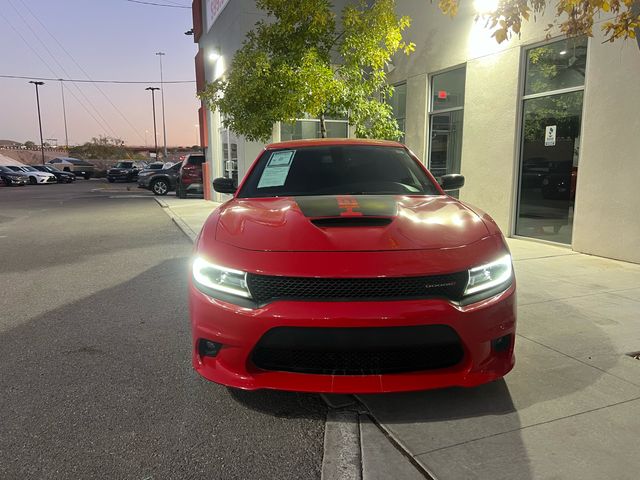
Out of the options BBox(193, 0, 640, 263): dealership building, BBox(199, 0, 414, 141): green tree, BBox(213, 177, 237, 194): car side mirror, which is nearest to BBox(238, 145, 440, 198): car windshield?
BBox(213, 177, 237, 194): car side mirror

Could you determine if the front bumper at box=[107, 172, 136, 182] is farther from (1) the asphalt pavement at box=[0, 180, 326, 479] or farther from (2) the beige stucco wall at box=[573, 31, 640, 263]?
(2) the beige stucco wall at box=[573, 31, 640, 263]

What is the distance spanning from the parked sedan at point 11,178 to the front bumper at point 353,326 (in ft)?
130

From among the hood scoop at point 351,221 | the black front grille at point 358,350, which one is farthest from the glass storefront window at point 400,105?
the black front grille at point 358,350

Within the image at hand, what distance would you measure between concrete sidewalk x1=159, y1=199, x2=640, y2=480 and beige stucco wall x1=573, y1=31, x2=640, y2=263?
2.90 m

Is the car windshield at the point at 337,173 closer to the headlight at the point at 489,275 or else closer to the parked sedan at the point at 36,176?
the headlight at the point at 489,275

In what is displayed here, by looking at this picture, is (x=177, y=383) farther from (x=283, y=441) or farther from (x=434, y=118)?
(x=434, y=118)

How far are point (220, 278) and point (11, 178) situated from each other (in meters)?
39.8

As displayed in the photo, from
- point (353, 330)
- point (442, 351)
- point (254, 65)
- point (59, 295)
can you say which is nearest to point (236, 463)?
point (353, 330)

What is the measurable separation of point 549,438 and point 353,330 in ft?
3.84

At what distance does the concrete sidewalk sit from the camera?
87.9 inches

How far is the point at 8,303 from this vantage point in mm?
5113

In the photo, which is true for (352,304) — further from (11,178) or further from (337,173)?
(11,178)

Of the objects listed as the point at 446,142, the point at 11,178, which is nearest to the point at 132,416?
the point at 446,142

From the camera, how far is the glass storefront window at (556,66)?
24.0 ft
